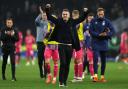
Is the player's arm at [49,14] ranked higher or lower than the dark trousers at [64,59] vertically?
higher

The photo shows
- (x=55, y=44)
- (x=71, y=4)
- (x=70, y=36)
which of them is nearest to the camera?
(x=70, y=36)

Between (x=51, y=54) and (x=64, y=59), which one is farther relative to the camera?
(x=51, y=54)

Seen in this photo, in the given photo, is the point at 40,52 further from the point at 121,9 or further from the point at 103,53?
the point at 121,9

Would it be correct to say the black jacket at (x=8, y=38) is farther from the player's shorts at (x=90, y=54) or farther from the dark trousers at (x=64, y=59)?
the dark trousers at (x=64, y=59)

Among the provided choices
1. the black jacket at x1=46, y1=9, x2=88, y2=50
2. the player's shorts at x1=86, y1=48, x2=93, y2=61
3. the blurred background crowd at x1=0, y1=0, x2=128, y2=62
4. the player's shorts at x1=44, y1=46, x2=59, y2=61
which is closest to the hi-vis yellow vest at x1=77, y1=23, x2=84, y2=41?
the player's shorts at x1=86, y1=48, x2=93, y2=61

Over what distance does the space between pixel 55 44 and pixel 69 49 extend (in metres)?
1.23

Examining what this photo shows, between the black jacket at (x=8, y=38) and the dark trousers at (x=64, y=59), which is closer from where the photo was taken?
the dark trousers at (x=64, y=59)

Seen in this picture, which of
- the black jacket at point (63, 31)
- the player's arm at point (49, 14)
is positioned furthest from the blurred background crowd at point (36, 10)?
the player's arm at point (49, 14)

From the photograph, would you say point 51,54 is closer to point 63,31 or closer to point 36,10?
point 63,31

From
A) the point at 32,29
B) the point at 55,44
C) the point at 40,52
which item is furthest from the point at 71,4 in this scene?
the point at 55,44

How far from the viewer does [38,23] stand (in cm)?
2172

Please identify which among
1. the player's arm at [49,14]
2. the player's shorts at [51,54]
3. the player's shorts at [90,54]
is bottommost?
the player's shorts at [90,54]

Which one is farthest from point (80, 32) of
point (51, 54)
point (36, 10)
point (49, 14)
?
point (36, 10)

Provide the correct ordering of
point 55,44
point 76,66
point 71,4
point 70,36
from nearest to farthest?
point 70,36 → point 55,44 → point 76,66 → point 71,4
